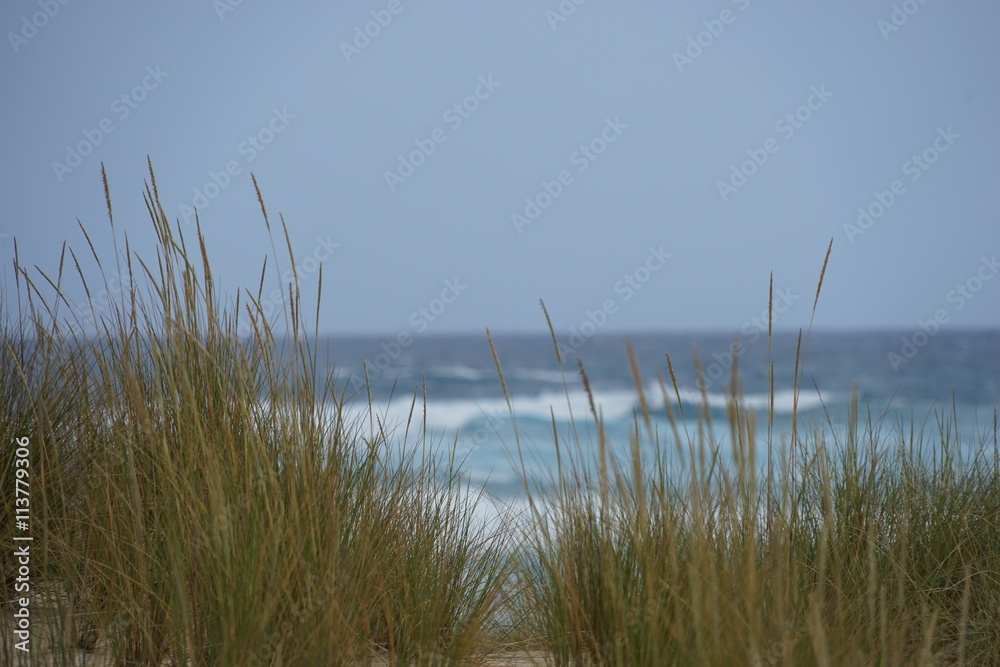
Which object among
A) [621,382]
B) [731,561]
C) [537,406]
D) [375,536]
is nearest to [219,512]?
[375,536]

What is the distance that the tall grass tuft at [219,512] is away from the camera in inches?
57.9

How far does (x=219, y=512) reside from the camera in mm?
1500

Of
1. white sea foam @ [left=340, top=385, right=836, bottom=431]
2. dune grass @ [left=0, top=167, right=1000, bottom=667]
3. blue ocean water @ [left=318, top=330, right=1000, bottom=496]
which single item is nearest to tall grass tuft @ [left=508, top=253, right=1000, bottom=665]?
dune grass @ [left=0, top=167, right=1000, bottom=667]

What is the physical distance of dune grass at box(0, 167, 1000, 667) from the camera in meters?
1.37

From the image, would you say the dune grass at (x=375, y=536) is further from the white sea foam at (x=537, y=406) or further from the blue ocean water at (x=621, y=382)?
the white sea foam at (x=537, y=406)

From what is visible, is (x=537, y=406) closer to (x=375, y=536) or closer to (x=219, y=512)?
(x=375, y=536)

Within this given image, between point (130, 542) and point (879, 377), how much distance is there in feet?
68.8

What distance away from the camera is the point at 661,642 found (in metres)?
1.40

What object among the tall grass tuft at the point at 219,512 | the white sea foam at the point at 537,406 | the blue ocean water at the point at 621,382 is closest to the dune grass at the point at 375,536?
the tall grass tuft at the point at 219,512

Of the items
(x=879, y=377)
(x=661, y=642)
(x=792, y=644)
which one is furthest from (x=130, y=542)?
(x=879, y=377)

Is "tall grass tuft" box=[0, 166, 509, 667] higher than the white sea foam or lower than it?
higher

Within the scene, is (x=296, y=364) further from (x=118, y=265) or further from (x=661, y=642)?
(x=661, y=642)

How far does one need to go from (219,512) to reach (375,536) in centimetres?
50

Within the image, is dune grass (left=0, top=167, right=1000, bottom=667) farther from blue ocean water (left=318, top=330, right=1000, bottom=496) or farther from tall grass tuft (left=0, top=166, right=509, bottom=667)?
blue ocean water (left=318, top=330, right=1000, bottom=496)
